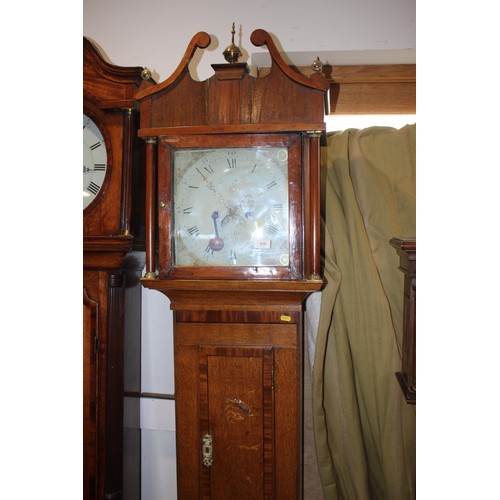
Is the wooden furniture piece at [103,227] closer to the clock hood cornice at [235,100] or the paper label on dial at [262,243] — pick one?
the clock hood cornice at [235,100]

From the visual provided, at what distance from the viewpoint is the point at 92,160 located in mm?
1325

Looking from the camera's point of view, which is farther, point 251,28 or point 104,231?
point 251,28

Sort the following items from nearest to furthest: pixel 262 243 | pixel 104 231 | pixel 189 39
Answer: pixel 262 243
pixel 104 231
pixel 189 39

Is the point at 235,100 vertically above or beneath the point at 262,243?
above

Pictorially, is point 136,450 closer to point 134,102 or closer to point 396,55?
point 134,102

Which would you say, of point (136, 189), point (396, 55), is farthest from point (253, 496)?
point (396, 55)

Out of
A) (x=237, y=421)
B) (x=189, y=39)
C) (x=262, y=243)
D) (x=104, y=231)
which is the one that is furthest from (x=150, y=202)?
(x=189, y=39)

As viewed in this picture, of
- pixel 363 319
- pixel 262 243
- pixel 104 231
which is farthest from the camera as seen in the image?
pixel 363 319

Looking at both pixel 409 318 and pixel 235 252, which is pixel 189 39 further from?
pixel 409 318

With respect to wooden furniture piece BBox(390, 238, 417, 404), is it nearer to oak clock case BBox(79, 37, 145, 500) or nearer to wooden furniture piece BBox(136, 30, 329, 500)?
wooden furniture piece BBox(136, 30, 329, 500)

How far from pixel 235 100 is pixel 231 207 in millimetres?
283

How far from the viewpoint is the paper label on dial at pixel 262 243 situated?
3.74 ft

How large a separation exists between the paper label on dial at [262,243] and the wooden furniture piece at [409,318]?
0.36 metres
